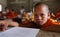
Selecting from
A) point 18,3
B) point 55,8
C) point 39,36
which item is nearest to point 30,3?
point 18,3

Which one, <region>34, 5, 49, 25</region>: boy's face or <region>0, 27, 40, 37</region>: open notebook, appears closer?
<region>0, 27, 40, 37</region>: open notebook

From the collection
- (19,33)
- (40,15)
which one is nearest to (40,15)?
(40,15)

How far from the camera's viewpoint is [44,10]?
0.39m

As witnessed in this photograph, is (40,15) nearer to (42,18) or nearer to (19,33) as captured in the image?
(42,18)

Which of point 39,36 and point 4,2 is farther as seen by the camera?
point 4,2

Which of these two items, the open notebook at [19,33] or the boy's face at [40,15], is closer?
the open notebook at [19,33]

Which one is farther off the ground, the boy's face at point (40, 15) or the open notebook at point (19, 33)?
the boy's face at point (40, 15)

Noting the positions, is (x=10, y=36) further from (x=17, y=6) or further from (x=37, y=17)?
(x=17, y=6)

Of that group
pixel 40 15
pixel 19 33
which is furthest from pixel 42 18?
pixel 19 33

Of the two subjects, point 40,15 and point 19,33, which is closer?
point 19,33

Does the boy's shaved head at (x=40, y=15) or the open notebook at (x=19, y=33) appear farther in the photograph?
the boy's shaved head at (x=40, y=15)

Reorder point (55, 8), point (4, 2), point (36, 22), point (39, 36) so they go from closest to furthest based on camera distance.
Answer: point (39, 36)
point (36, 22)
point (4, 2)
point (55, 8)

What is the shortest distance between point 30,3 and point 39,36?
1.57 m

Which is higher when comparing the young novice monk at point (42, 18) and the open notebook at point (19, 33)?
the young novice monk at point (42, 18)
